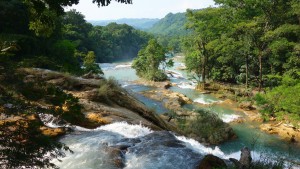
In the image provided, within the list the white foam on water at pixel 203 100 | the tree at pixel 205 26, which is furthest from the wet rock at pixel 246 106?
the tree at pixel 205 26

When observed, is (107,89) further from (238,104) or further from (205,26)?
(205,26)

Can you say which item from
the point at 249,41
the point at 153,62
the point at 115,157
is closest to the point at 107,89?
the point at 115,157

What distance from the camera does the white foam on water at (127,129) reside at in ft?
34.6

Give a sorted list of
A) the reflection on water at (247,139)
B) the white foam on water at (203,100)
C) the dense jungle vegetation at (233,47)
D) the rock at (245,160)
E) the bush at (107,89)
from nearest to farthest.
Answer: the rock at (245,160), the bush at (107,89), the reflection on water at (247,139), the dense jungle vegetation at (233,47), the white foam on water at (203,100)

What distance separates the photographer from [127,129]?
10.8 meters

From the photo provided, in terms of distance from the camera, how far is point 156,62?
48219mm

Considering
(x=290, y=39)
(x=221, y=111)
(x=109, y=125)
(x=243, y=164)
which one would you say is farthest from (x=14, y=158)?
(x=290, y=39)

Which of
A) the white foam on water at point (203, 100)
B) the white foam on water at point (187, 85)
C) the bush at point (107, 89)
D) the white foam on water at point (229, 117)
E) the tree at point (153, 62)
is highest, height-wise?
the bush at point (107, 89)

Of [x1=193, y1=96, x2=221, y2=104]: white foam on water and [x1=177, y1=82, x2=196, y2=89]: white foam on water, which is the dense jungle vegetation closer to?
[x1=177, y1=82, x2=196, y2=89]: white foam on water

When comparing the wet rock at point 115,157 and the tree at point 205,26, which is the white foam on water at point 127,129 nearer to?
the wet rock at point 115,157

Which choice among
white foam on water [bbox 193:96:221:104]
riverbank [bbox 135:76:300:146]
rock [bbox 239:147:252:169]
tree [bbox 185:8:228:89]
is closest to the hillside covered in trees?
tree [bbox 185:8:228:89]

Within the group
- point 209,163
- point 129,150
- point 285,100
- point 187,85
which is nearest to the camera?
point 209,163

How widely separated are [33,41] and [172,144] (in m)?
21.8

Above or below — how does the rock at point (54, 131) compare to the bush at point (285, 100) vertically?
above
